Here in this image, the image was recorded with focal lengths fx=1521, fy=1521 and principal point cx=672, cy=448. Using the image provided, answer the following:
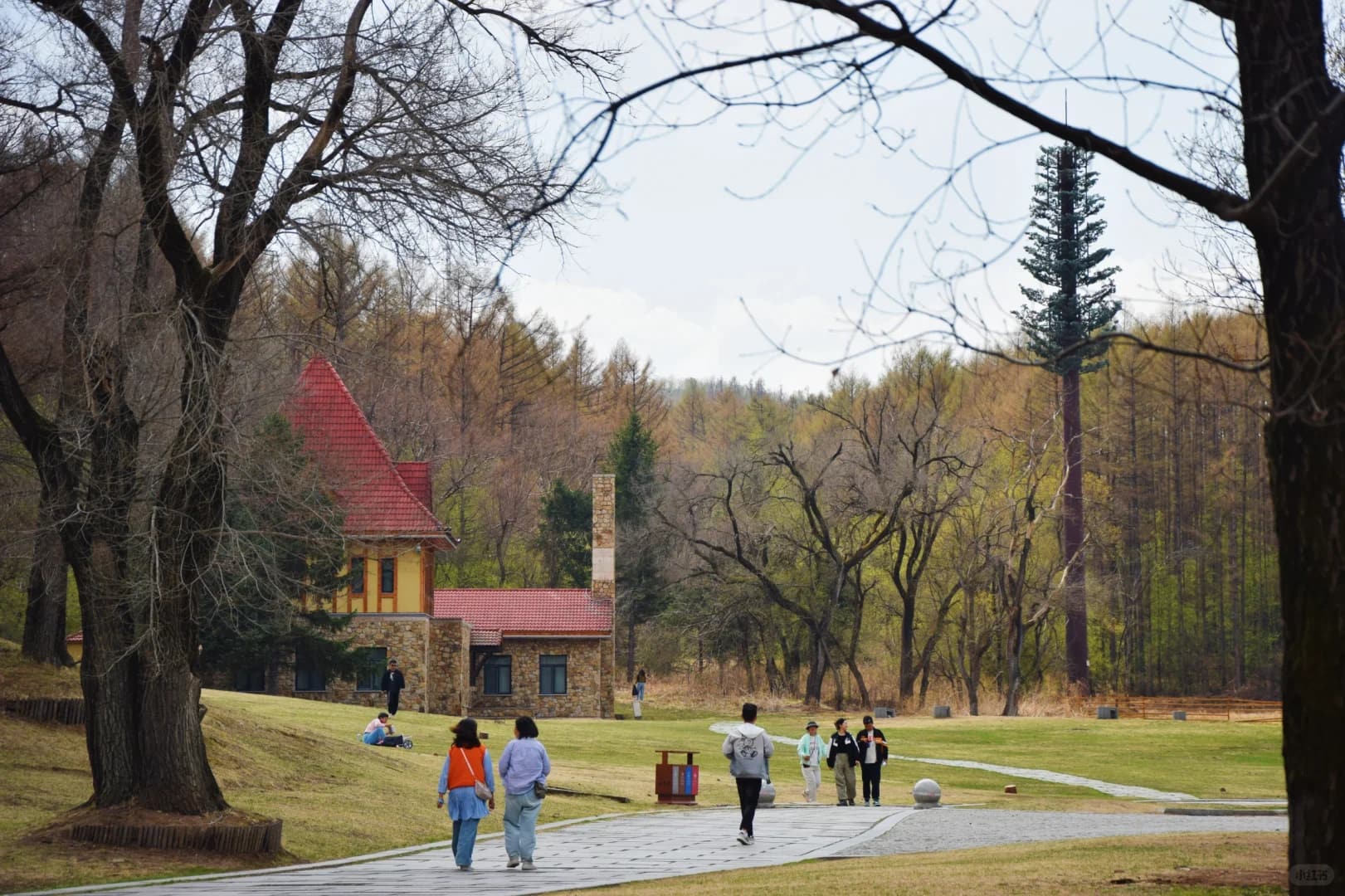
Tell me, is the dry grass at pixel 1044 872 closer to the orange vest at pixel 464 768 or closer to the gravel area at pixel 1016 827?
the gravel area at pixel 1016 827

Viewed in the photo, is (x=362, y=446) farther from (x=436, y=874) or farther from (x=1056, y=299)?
(x=436, y=874)

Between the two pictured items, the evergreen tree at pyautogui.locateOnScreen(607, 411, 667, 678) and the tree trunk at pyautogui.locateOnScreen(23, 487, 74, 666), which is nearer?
the tree trunk at pyautogui.locateOnScreen(23, 487, 74, 666)

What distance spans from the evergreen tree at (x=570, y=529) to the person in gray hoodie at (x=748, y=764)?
50421 mm

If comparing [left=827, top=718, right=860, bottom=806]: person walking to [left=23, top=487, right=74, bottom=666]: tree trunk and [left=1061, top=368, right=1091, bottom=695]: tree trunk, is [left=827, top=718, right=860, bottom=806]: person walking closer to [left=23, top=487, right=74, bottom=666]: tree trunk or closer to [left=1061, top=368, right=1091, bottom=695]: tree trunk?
[left=23, top=487, right=74, bottom=666]: tree trunk

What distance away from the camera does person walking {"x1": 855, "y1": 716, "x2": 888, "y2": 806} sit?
81.8 ft

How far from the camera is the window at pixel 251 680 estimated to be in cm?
4494

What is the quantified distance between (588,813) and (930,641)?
3443 centimetres

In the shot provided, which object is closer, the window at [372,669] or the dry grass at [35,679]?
the dry grass at [35,679]

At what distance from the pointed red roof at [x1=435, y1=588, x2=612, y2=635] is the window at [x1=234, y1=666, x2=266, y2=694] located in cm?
768

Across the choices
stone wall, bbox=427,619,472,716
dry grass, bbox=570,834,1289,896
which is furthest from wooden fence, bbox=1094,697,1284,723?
dry grass, bbox=570,834,1289,896

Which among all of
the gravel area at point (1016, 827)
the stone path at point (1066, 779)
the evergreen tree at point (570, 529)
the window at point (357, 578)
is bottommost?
the stone path at point (1066, 779)

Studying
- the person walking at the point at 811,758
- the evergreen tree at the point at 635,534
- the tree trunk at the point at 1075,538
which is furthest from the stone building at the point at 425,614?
the person walking at the point at 811,758

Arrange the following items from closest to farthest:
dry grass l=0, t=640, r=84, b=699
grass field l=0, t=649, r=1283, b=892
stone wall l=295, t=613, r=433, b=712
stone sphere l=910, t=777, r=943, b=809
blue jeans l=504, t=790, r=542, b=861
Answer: blue jeans l=504, t=790, r=542, b=861
grass field l=0, t=649, r=1283, b=892
dry grass l=0, t=640, r=84, b=699
stone sphere l=910, t=777, r=943, b=809
stone wall l=295, t=613, r=433, b=712

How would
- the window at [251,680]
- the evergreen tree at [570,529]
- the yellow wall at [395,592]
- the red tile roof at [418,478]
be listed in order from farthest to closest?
the evergreen tree at [570,529], the red tile roof at [418,478], the yellow wall at [395,592], the window at [251,680]
